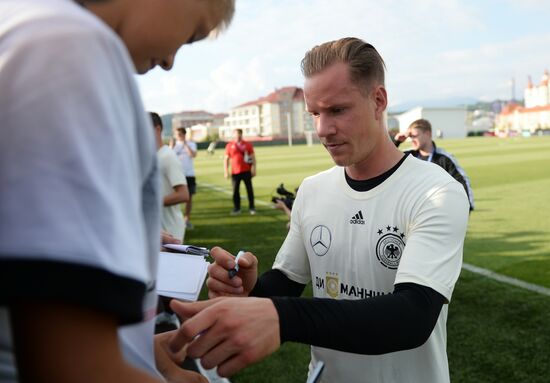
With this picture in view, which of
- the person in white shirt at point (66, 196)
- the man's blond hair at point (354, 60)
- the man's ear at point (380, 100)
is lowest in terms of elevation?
the person in white shirt at point (66, 196)

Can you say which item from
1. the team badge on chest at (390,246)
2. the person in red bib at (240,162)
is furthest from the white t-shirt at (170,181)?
the person in red bib at (240,162)

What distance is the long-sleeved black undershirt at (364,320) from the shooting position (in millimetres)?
1247

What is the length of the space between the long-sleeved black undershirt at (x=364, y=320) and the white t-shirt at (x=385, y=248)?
9 cm

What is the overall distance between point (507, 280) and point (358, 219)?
5174 millimetres

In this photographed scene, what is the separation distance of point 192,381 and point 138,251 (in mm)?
544

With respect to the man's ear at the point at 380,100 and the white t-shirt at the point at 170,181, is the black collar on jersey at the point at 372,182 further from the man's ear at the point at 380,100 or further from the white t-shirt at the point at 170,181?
the white t-shirt at the point at 170,181

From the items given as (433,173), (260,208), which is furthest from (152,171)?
(260,208)

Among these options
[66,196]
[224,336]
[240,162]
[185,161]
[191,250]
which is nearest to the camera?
[66,196]

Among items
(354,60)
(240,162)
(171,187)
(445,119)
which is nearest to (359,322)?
(354,60)

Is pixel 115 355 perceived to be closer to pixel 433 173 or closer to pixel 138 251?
pixel 138 251

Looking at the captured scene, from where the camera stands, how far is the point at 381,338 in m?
1.36

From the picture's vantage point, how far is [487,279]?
21.2ft

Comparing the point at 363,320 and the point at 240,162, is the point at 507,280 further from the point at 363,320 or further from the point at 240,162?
the point at 240,162

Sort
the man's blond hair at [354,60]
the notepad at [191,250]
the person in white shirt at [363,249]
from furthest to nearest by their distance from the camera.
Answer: the man's blond hair at [354,60] → the notepad at [191,250] → the person in white shirt at [363,249]
